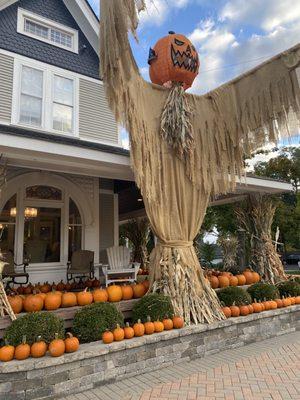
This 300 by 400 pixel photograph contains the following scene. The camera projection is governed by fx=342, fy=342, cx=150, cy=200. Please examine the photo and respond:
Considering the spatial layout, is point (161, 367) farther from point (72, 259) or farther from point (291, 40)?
point (291, 40)

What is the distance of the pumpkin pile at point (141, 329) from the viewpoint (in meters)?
3.94

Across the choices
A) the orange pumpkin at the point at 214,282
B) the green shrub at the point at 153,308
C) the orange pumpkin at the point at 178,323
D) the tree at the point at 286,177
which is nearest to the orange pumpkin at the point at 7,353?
the green shrub at the point at 153,308

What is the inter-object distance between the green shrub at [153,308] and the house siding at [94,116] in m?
4.75

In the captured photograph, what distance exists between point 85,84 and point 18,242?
4.22 meters

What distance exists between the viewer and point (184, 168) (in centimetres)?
519

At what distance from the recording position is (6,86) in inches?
290

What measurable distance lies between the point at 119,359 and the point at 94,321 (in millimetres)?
525

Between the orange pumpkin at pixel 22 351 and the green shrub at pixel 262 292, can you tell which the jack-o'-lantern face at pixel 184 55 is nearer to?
the green shrub at pixel 262 292

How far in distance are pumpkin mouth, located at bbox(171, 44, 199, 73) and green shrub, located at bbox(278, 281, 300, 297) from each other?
14.3 feet

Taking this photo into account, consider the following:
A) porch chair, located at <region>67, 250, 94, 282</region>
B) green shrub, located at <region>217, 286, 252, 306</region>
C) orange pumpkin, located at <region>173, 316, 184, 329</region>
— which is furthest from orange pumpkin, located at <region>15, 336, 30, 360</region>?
porch chair, located at <region>67, 250, 94, 282</region>

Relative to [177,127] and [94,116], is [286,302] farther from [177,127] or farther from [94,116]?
[94,116]

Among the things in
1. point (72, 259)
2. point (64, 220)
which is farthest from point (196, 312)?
point (64, 220)

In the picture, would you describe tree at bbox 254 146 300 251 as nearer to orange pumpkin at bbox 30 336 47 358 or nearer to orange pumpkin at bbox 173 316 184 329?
orange pumpkin at bbox 173 316 184 329

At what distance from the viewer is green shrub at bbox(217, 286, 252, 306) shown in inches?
215
